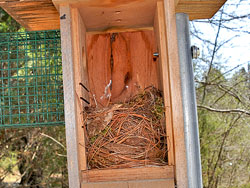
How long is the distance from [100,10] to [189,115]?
0.72 meters

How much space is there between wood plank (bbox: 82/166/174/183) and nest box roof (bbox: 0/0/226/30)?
0.81 metres

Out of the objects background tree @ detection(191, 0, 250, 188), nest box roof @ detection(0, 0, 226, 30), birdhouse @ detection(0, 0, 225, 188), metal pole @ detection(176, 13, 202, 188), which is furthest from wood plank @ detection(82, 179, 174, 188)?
background tree @ detection(191, 0, 250, 188)

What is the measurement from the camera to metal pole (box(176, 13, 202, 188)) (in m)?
1.38

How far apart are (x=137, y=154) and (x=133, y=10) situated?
0.77 metres

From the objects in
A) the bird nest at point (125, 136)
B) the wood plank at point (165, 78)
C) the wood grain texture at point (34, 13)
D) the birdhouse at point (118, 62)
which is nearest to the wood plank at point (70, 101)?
the birdhouse at point (118, 62)

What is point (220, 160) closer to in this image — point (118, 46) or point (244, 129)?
point (244, 129)

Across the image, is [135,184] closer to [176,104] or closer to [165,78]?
[176,104]

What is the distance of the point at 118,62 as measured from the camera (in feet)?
6.74

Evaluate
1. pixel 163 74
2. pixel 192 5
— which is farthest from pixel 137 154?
pixel 192 5

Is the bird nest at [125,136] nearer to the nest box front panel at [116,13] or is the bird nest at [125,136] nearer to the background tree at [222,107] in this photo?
the nest box front panel at [116,13]

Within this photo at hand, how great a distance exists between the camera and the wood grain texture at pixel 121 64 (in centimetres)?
200

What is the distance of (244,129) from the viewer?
3609 millimetres

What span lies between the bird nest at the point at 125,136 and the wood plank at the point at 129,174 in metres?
0.05

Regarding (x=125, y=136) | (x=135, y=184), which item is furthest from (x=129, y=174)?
(x=125, y=136)
